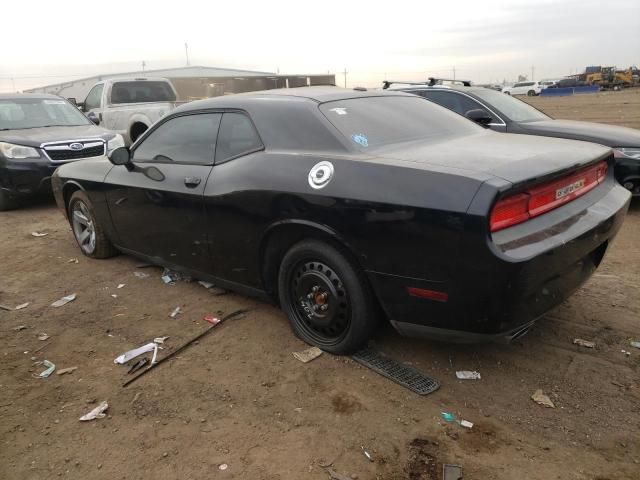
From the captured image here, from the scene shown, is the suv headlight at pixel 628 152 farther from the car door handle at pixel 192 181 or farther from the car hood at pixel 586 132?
the car door handle at pixel 192 181

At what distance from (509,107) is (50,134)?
674 cm

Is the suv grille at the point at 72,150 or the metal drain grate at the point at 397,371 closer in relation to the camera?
the metal drain grate at the point at 397,371

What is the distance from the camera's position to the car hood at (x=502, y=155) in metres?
2.58

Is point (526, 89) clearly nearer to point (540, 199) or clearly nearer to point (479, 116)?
point (479, 116)

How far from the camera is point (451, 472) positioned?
2260mm

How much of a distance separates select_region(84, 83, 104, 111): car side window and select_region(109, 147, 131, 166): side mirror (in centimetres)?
797

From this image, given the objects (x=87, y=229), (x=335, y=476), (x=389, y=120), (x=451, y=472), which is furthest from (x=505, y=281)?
(x=87, y=229)

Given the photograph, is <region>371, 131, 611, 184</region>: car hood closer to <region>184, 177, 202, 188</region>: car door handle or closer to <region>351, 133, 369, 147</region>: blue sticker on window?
<region>351, 133, 369, 147</region>: blue sticker on window

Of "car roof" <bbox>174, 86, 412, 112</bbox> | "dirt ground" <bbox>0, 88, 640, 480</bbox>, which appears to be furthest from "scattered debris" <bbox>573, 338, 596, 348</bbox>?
"car roof" <bbox>174, 86, 412, 112</bbox>

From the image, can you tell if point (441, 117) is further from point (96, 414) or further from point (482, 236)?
point (96, 414)

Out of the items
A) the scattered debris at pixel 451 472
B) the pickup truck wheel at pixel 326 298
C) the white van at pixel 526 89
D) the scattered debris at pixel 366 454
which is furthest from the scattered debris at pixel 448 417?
the white van at pixel 526 89

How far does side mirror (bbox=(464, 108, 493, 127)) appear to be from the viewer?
6457mm

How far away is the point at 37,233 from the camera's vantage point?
260 inches

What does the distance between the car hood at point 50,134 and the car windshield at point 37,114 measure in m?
0.25
